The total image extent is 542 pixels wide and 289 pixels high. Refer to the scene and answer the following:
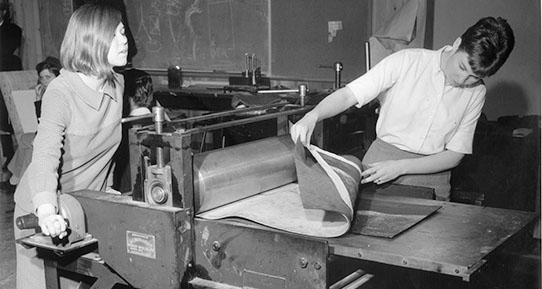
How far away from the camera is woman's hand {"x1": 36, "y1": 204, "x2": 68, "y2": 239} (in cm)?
164

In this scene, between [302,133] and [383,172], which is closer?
[302,133]

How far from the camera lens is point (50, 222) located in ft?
5.39

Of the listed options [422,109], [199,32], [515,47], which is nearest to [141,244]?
[422,109]

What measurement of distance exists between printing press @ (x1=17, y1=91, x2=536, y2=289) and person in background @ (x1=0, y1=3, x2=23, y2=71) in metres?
4.55

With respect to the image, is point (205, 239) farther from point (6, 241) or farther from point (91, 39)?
point (6, 241)

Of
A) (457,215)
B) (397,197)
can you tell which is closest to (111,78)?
(397,197)

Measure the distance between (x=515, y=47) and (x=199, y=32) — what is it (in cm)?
274

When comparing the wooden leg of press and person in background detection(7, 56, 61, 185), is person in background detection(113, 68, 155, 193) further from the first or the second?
person in background detection(7, 56, 61, 185)

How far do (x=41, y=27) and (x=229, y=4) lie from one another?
2481 mm

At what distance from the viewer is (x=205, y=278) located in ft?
5.49

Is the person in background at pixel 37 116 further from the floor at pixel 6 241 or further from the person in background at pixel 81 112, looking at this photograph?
the person in background at pixel 81 112

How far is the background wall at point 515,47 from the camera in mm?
4020


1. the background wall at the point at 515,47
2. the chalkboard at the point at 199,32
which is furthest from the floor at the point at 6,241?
the background wall at the point at 515,47

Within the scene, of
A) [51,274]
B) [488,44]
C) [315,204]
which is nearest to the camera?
[315,204]
